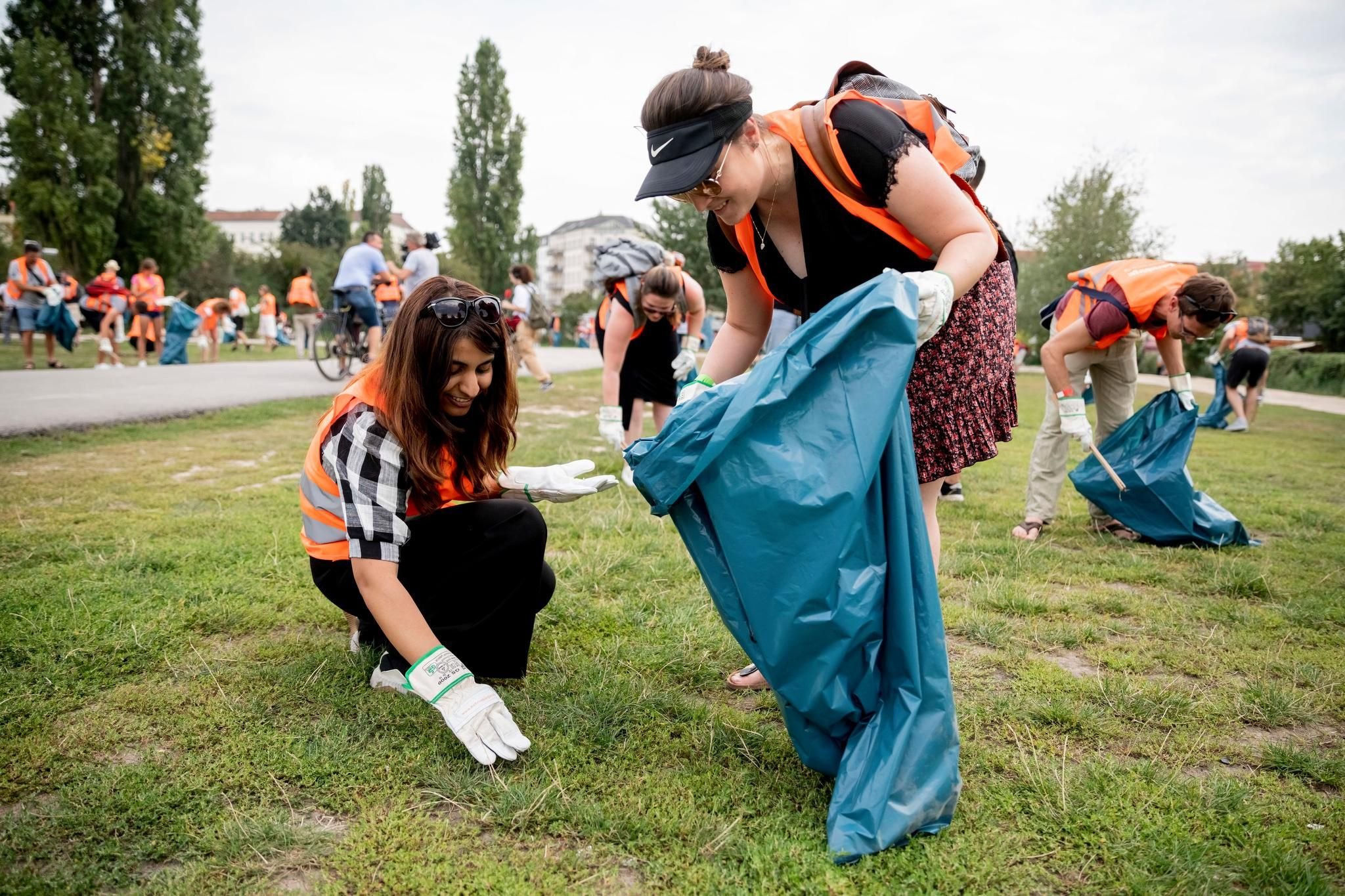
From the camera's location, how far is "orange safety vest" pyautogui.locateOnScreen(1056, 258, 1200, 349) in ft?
12.8

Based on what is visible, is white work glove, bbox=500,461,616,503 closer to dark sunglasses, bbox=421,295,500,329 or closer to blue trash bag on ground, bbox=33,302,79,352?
dark sunglasses, bbox=421,295,500,329

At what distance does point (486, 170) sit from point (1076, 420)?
4061cm

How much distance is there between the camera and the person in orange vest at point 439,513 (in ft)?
6.15

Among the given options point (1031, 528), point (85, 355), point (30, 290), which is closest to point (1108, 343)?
point (1031, 528)

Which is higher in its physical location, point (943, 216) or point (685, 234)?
point (685, 234)

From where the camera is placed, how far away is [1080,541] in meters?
4.13

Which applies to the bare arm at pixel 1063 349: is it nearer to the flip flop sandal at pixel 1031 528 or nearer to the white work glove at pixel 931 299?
the flip flop sandal at pixel 1031 528

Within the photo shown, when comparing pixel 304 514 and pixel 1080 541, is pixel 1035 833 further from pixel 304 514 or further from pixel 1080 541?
pixel 1080 541

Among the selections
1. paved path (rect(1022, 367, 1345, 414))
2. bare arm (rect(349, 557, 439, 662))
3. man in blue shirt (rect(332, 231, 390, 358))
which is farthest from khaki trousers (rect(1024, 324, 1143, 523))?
paved path (rect(1022, 367, 1345, 414))

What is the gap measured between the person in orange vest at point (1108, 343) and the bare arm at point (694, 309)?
2.25 metres

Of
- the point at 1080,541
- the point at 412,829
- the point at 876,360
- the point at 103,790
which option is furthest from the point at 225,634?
the point at 1080,541

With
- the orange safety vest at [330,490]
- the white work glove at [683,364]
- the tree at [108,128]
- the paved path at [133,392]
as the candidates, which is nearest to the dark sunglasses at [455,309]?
the orange safety vest at [330,490]

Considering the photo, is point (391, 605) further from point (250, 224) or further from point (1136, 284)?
point (250, 224)

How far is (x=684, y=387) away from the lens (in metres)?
2.21
